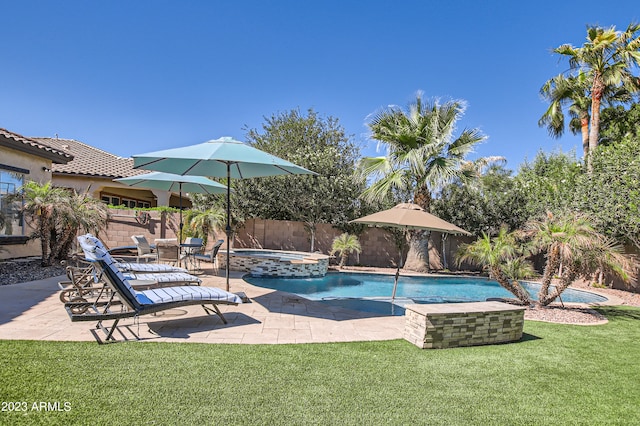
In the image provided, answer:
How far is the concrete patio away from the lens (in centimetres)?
489

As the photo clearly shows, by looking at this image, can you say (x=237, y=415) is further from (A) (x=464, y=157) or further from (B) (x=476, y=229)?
(B) (x=476, y=229)

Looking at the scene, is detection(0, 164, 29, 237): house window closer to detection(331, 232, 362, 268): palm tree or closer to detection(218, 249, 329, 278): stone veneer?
detection(218, 249, 329, 278): stone veneer

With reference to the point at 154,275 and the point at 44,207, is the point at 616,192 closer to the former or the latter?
the point at 154,275

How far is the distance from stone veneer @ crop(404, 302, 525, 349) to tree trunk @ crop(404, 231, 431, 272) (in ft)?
33.0

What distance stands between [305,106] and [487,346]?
20406 millimetres

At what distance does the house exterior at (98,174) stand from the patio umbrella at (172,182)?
6.44 m

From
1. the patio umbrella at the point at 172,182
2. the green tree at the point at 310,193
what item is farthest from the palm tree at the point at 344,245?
the patio umbrella at the point at 172,182

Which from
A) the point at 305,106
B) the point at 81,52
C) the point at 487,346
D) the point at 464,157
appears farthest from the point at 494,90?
the point at 81,52

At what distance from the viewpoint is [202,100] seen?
1969 cm

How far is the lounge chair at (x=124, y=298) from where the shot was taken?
459cm

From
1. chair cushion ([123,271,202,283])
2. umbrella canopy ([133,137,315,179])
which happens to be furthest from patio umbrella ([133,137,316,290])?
chair cushion ([123,271,202,283])

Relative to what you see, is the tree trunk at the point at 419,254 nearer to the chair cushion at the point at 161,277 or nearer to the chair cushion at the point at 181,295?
the chair cushion at the point at 161,277

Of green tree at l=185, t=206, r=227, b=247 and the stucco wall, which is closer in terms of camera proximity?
the stucco wall

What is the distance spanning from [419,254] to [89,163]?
18425 millimetres
